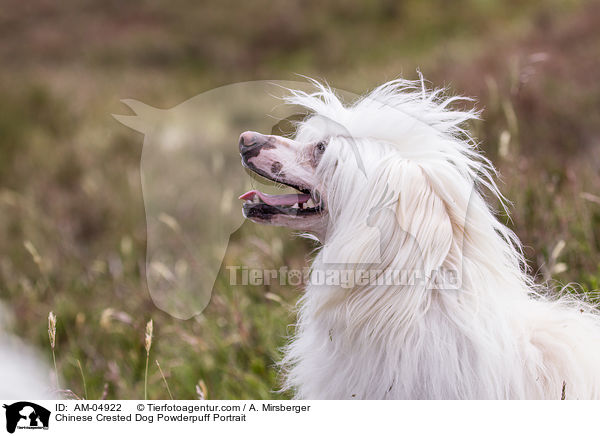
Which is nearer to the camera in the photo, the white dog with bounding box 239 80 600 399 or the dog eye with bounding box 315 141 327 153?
the white dog with bounding box 239 80 600 399

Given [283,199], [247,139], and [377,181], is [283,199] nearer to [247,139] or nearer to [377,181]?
[247,139]

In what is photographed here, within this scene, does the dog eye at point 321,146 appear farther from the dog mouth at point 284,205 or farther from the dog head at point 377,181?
the dog mouth at point 284,205

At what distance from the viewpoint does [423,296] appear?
6.06ft

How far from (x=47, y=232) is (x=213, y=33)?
14.7 metres

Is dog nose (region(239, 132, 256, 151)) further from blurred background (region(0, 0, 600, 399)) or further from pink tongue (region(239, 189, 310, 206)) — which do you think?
blurred background (region(0, 0, 600, 399))

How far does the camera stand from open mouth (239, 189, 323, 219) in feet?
6.79
